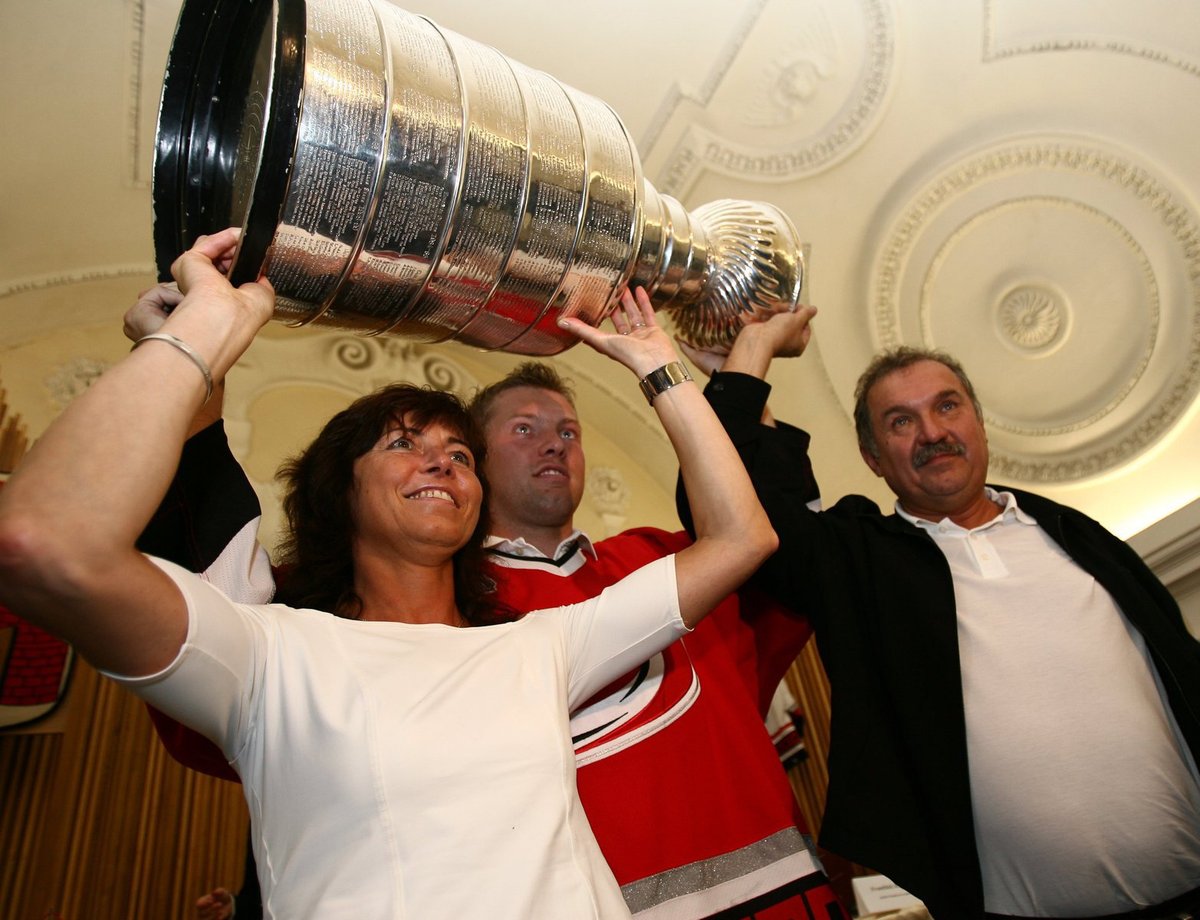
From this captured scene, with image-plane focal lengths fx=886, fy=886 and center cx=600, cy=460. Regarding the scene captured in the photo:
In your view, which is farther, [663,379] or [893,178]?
[893,178]

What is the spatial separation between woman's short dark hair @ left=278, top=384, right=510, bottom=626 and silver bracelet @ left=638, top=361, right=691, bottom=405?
310mm

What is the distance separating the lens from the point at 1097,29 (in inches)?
120

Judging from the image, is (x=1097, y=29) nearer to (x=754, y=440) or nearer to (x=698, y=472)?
(x=754, y=440)

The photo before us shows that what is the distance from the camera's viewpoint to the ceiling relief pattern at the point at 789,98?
321cm

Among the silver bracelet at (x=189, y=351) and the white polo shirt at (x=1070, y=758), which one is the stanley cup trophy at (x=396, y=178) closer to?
the silver bracelet at (x=189, y=351)

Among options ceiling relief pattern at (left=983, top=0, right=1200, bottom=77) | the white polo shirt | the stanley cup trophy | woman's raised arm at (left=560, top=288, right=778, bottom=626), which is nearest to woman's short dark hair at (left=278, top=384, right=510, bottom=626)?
the stanley cup trophy

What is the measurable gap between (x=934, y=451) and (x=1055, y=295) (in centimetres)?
220

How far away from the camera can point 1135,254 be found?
11.0 feet

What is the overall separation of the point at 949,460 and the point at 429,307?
1.09 m

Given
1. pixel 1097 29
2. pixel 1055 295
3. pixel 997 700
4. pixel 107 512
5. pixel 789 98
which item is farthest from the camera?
pixel 1055 295

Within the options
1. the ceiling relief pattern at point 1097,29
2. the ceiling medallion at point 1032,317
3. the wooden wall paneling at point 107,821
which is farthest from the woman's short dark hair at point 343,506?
the ceiling medallion at point 1032,317

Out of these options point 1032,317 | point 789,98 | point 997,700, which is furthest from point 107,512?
point 1032,317

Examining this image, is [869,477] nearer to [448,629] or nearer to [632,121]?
[632,121]

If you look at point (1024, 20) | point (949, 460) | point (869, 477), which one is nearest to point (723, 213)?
point (949, 460)
